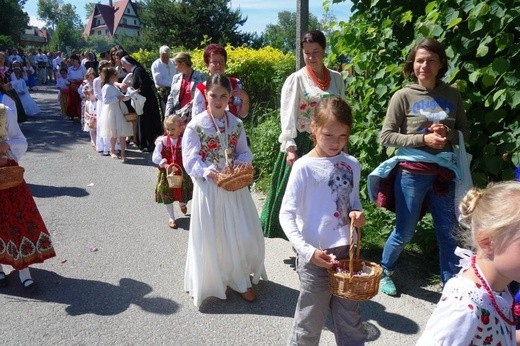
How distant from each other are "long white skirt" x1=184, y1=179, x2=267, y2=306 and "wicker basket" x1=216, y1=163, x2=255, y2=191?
19 cm

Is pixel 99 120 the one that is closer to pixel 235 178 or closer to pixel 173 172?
pixel 173 172

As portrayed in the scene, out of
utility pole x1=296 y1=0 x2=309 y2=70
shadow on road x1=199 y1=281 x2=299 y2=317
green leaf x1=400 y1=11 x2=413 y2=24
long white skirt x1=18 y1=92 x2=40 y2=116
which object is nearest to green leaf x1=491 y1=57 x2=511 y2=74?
green leaf x1=400 y1=11 x2=413 y2=24

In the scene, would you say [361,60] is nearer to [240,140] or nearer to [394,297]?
[240,140]

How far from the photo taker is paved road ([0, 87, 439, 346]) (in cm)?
327

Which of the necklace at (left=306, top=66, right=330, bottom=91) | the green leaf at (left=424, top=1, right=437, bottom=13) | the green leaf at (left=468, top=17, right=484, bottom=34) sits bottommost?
the necklace at (left=306, top=66, right=330, bottom=91)

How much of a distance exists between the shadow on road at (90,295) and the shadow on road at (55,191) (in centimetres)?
266

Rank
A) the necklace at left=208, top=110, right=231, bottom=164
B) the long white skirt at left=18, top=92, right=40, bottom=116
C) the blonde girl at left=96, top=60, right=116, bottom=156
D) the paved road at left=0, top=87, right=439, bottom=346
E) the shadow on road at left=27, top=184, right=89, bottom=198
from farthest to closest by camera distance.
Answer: the long white skirt at left=18, top=92, right=40, bottom=116 < the blonde girl at left=96, top=60, right=116, bottom=156 < the shadow on road at left=27, top=184, right=89, bottom=198 < the necklace at left=208, top=110, right=231, bottom=164 < the paved road at left=0, top=87, right=439, bottom=346

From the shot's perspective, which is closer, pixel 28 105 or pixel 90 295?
pixel 90 295

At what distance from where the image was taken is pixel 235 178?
3.35m

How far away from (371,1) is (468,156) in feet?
5.85

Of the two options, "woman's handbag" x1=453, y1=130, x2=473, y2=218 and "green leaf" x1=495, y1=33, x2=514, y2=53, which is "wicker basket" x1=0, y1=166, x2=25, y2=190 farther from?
"green leaf" x1=495, y1=33, x2=514, y2=53

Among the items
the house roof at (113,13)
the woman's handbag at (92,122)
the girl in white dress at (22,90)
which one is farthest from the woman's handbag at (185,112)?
the house roof at (113,13)

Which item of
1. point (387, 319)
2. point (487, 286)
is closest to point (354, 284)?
point (487, 286)

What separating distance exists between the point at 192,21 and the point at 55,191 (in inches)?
863
